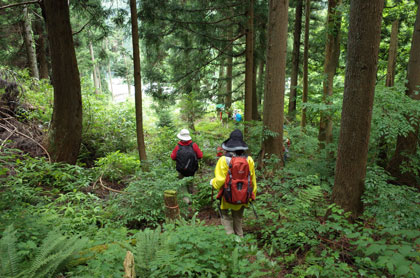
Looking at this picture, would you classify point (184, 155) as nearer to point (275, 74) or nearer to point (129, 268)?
point (275, 74)

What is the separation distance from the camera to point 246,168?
4.21m

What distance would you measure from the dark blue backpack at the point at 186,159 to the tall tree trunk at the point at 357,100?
11.9 ft

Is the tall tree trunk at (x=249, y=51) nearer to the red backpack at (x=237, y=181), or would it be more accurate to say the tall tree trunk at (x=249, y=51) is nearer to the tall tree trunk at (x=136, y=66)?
the tall tree trunk at (x=136, y=66)

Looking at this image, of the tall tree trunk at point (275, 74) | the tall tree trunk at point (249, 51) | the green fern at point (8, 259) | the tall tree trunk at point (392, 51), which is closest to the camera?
the green fern at point (8, 259)

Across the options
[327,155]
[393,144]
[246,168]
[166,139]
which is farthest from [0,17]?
[393,144]

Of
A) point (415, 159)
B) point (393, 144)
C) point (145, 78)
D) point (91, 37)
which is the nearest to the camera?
point (415, 159)

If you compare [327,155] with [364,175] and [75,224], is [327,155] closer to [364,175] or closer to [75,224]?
[364,175]

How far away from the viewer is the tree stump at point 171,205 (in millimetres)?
4965

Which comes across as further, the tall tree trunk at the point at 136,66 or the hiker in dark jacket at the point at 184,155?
the tall tree trunk at the point at 136,66

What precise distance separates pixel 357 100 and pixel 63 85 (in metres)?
7.32

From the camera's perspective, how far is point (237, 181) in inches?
166

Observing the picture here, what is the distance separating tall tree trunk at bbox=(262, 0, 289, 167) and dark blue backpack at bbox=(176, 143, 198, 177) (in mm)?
2376

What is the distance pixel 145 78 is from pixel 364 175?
11.0 m

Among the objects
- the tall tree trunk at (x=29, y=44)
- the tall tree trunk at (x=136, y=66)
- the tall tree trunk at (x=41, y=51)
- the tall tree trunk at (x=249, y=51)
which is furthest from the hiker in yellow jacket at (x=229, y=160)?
the tall tree trunk at (x=41, y=51)
